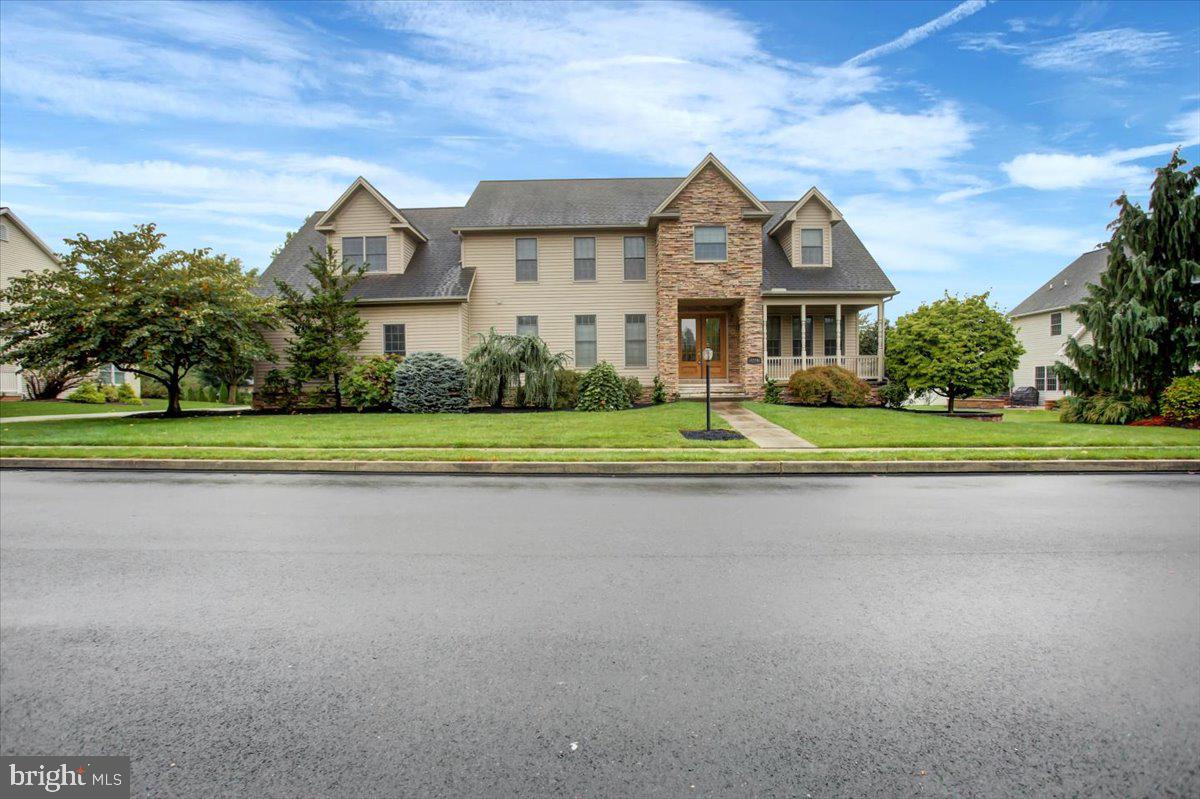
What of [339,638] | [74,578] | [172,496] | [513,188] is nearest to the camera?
[339,638]

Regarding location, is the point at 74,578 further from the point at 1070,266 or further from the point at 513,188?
the point at 1070,266

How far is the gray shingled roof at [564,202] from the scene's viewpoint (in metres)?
24.2

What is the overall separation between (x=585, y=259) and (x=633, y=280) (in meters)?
2.01

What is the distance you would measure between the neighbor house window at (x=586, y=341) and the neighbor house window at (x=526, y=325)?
157cm

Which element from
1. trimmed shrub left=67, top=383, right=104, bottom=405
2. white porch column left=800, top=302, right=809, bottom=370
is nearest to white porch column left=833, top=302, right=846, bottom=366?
white porch column left=800, top=302, right=809, bottom=370

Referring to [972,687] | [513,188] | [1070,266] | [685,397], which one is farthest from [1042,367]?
[972,687]

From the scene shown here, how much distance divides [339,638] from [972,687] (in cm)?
344

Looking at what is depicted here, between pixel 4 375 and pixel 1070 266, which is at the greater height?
pixel 1070 266

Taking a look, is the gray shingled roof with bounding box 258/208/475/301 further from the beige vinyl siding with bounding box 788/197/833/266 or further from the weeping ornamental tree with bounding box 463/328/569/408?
the beige vinyl siding with bounding box 788/197/833/266

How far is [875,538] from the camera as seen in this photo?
6.00 m

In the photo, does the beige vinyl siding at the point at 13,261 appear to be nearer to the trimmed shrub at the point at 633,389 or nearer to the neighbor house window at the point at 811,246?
the trimmed shrub at the point at 633,389

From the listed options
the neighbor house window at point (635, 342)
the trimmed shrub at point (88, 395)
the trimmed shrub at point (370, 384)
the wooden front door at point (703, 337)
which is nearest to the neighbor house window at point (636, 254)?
the neighbor house window at point (635, 342)

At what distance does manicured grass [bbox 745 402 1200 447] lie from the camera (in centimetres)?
1264

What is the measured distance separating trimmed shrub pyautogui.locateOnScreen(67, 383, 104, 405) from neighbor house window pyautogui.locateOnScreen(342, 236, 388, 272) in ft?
49.2
